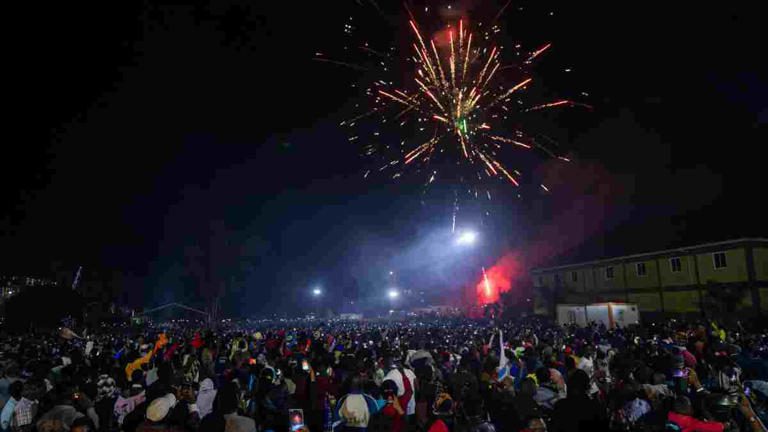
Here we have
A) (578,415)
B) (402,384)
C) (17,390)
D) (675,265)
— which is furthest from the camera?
(675,265)

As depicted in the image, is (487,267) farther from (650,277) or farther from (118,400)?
(118,400)

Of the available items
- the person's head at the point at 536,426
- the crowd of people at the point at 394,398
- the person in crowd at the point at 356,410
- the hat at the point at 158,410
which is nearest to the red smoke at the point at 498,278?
the crowd of people at the point at 394,398

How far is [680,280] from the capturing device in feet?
114

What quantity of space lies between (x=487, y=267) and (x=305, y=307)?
29.4 meters

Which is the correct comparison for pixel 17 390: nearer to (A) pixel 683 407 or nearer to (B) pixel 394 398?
(B) pixel 394 398

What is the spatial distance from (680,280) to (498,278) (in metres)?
35.0

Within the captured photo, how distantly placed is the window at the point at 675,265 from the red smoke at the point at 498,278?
94.2ft

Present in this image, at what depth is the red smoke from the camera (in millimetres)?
66375

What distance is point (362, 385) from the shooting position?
722 cm

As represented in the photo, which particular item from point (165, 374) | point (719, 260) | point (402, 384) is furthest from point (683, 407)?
point (719, 260)

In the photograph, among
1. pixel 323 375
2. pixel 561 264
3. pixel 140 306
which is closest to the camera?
pixel 323 375

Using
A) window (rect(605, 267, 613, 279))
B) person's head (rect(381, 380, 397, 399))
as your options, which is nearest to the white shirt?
person's head (rect(381, 380, 397, 399))

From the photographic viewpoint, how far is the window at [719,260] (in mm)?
31906

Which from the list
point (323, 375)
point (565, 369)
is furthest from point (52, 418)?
point (565, 369)
